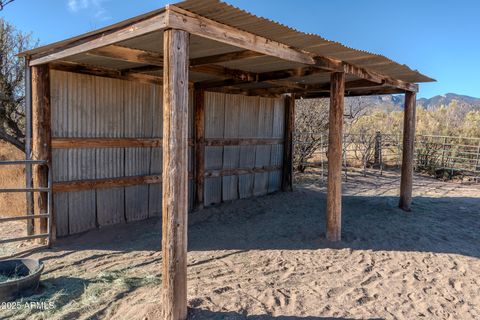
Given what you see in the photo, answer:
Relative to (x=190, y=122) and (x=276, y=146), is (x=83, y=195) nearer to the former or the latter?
(x=190, y=122)

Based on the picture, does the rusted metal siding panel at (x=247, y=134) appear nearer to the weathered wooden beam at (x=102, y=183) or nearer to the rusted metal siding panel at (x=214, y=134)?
the rusted metal siding panel at (x=214, y=134)

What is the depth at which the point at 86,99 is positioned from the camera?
18.2ft

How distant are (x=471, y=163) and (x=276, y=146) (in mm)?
7865

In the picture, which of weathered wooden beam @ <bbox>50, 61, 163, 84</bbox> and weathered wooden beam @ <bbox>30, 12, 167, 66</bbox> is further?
weathered wooden beam @ <bbox>50, 61, 163, 84</bbox>

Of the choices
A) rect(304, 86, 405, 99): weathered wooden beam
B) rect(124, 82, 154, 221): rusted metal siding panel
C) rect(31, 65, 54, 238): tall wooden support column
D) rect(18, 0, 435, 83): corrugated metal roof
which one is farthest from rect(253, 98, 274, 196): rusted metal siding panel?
rect(31, 65, 54, 238): tall wooden support column

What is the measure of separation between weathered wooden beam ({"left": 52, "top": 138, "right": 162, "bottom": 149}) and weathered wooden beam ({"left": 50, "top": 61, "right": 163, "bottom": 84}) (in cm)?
99

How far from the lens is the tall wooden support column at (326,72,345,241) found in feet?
17.7

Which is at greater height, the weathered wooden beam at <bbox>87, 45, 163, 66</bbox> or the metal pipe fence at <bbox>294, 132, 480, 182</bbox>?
the weathered wooden beam at <bbox>87, 45, 163, 66</bbox>

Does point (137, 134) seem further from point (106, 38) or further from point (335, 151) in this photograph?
point (335, 151)

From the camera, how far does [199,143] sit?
7.16 meters

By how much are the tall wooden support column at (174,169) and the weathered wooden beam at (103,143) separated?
9.84ft

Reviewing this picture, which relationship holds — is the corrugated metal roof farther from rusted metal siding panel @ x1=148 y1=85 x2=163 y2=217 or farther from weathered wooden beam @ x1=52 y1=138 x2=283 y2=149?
weathered wooden beam @ x1=52 y1=138 x2=283 y2=149

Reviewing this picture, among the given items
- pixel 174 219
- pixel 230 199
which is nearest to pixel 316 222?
pixel 230 199

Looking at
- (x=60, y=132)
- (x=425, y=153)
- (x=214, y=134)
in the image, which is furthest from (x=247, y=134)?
(x=425, y=153)
